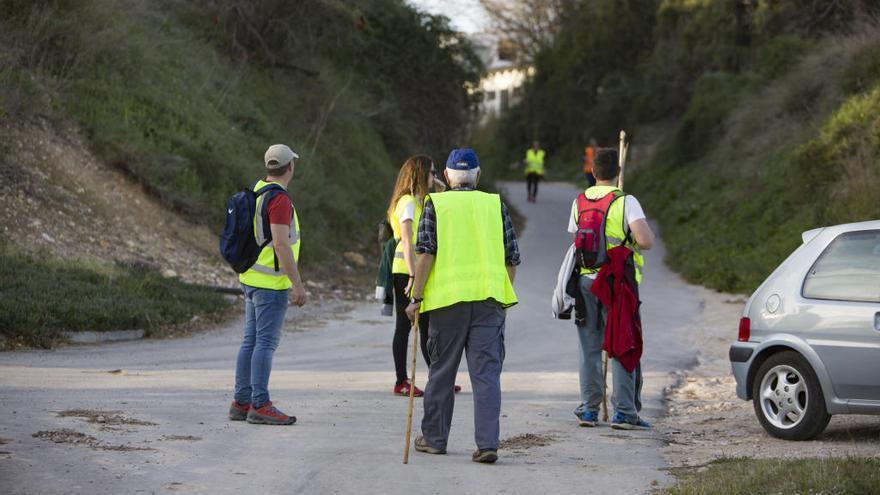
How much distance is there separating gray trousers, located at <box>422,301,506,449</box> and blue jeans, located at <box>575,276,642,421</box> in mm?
1536

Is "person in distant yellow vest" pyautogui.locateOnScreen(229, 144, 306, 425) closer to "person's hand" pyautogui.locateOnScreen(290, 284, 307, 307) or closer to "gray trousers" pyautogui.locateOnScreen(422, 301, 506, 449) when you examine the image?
"person's hand" pyautogui.locateOnScreen(290, 284, 307, 307)

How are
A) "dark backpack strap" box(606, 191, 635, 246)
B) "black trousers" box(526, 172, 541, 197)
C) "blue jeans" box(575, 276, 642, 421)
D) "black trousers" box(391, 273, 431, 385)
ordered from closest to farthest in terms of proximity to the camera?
"dark backpack strap" box(606, 191, 635, 246), "blue jeans" box(575, 276, 642, 421), "black trousers" box(391, 273, 431, 385), "black trousers" box(526, 172, 541, 197)

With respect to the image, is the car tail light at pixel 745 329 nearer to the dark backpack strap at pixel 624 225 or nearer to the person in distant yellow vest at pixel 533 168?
the dark backpack strap at pixel 624 225

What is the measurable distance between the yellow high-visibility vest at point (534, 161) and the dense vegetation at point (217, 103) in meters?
2.49

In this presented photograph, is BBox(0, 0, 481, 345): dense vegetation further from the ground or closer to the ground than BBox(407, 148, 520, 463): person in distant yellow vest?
further from the ground

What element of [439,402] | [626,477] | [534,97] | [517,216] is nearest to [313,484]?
[439,402]

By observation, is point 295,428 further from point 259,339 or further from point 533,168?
point 533,168

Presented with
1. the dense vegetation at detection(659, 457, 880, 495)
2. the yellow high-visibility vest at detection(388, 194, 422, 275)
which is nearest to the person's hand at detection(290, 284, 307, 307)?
the yellow high-visibility vest at detection(388, 194, 422, 275)

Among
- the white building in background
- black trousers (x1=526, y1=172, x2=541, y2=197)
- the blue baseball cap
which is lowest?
the blue baseball cap

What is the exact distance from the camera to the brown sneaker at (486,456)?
758 centimetres

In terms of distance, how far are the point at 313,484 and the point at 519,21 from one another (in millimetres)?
62282

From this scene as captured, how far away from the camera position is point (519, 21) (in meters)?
67.4

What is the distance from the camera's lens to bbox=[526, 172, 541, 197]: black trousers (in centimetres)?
3944

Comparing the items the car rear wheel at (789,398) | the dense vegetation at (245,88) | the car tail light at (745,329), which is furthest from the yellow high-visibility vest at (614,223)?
the dense vegetation at (245,88)
